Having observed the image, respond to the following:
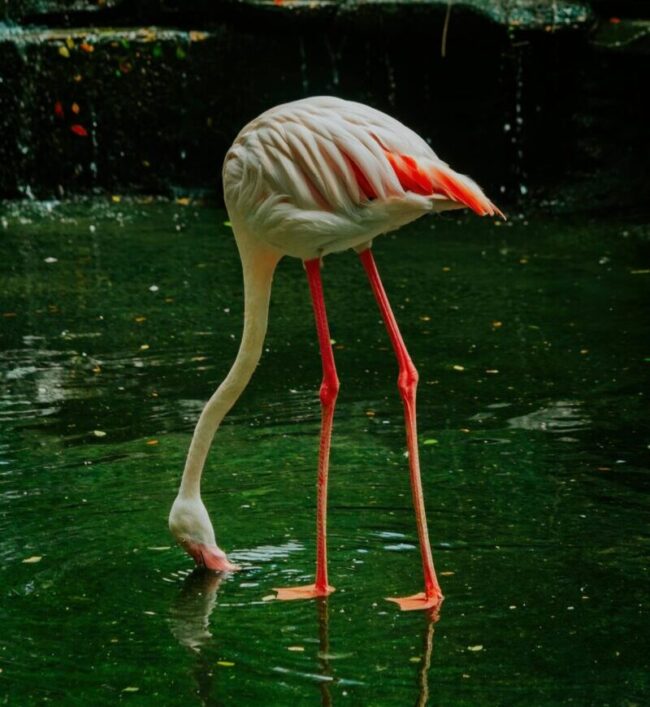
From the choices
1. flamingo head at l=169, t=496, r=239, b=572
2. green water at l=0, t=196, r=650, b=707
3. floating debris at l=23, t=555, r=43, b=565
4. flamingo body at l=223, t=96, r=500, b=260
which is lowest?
green water at l=0, t=196, r=650, b=707

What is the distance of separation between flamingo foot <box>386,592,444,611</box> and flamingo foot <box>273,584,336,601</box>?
226mm

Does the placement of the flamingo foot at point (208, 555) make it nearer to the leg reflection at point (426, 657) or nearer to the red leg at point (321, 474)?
the red leg at point (321, 474)

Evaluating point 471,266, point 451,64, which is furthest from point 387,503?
point 451,64

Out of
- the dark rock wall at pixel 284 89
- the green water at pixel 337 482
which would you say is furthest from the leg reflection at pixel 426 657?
the dark rock wall at pixel 284 89

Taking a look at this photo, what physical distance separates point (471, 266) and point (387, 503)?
424 cm

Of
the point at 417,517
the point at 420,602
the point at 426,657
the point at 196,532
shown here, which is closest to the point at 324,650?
the point at 426,657

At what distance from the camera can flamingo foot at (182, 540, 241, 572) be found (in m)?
4.49

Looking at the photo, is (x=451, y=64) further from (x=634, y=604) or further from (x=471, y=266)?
(x=634, y=604)

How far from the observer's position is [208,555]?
4488 millimetres

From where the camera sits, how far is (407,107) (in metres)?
12.0

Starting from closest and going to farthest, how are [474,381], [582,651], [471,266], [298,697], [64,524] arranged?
[298,697]
[582,651]
[64,524]
[474,381]
[471,266]

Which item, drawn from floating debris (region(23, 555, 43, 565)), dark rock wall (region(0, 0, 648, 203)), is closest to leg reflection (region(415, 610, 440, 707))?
floating debris (region(23, 555, 43, 565))

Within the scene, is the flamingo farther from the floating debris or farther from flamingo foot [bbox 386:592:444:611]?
the floating debris

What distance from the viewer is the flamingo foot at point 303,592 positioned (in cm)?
427
